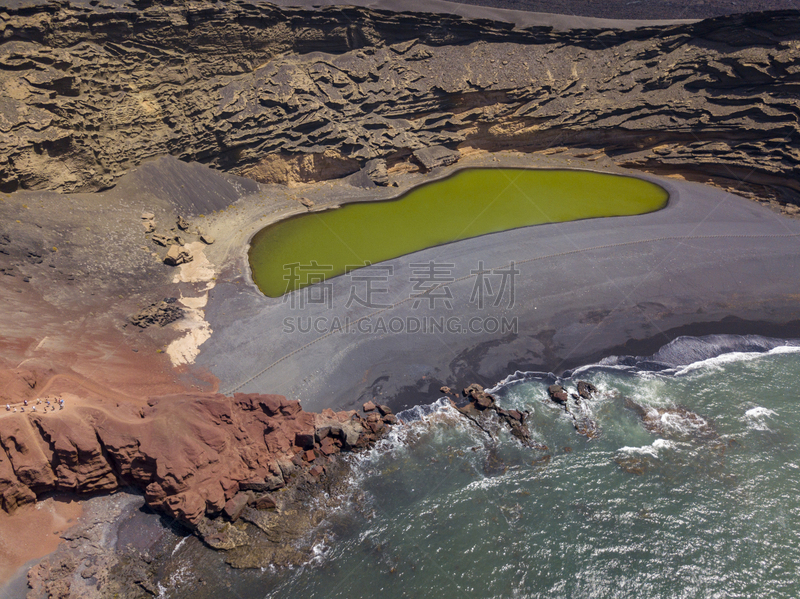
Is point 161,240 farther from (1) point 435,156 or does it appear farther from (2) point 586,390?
(2) point 586,390

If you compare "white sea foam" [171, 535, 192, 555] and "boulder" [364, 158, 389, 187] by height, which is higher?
"boulder" [364, 158, 389, 187]

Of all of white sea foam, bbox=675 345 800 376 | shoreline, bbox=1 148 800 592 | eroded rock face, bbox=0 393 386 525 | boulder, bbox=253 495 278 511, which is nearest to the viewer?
eroded rock face, bbox=0 393 386 525

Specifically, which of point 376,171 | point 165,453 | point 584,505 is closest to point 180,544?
point 165,453

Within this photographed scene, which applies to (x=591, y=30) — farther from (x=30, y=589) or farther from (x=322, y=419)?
(x=30, y=589)

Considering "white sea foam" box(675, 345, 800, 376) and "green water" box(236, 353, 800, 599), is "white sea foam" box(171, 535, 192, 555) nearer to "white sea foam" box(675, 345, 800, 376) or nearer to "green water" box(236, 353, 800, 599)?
"green water" box(236, 353, 800, 599)

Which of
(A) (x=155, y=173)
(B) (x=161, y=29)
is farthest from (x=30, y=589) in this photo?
(B) (x=161, y=29)

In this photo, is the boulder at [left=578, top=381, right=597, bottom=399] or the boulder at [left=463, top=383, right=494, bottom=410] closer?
the boulder at [left=463, top=383, right=494, bottom=410]

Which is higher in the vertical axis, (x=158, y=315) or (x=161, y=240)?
(x=161, y=240)

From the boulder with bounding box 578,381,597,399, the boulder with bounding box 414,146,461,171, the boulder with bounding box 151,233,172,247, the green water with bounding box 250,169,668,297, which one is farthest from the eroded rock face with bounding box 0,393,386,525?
the boulder with bounding box 414,146,461,171

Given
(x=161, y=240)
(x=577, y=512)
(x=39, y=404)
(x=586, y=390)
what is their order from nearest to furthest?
(x=39, y=404)
(x=577, y=512)
(x=586, y=390)
(x=161, y=240)
